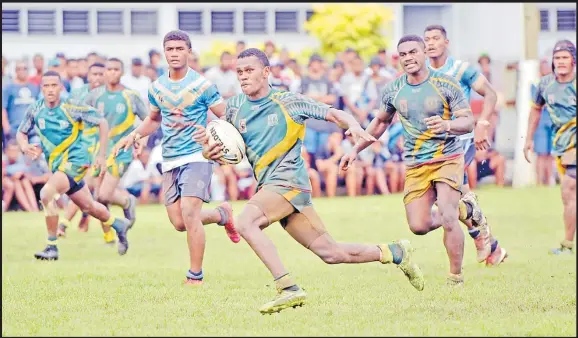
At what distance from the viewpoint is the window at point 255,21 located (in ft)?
115

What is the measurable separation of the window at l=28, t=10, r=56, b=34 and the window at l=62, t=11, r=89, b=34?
0.29 metres

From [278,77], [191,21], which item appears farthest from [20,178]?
[191,21]

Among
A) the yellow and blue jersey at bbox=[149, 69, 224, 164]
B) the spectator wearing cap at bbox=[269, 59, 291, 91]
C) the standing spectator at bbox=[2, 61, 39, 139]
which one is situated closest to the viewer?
the yellow and blue jersey at bbox=[149, 69, 224, 164]

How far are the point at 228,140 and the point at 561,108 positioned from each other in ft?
18.7

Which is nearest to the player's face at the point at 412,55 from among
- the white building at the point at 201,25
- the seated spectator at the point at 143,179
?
the seated spectator at the point at 143,179

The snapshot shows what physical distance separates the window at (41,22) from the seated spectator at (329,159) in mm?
14106

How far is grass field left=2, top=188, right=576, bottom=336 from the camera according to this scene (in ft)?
28.5

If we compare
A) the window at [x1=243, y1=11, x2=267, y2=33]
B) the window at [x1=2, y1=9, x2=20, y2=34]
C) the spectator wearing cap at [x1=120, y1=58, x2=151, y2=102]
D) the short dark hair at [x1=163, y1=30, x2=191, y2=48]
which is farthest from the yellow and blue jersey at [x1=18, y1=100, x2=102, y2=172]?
the window at [x1=243, y1=11, x2=267, y2=33]

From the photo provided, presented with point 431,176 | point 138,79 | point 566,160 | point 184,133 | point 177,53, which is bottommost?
point 431,176

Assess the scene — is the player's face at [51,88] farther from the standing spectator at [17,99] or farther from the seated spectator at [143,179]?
the seated spectator at [143,179]

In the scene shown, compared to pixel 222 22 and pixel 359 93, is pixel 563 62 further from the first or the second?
pixel 222 22

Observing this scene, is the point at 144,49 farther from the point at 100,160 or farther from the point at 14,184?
the point at 100,160

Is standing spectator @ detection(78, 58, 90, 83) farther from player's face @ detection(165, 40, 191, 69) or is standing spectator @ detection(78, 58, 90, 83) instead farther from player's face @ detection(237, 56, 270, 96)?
player's face @ detection(237, 56, 270, 96)

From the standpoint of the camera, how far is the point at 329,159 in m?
22.0
